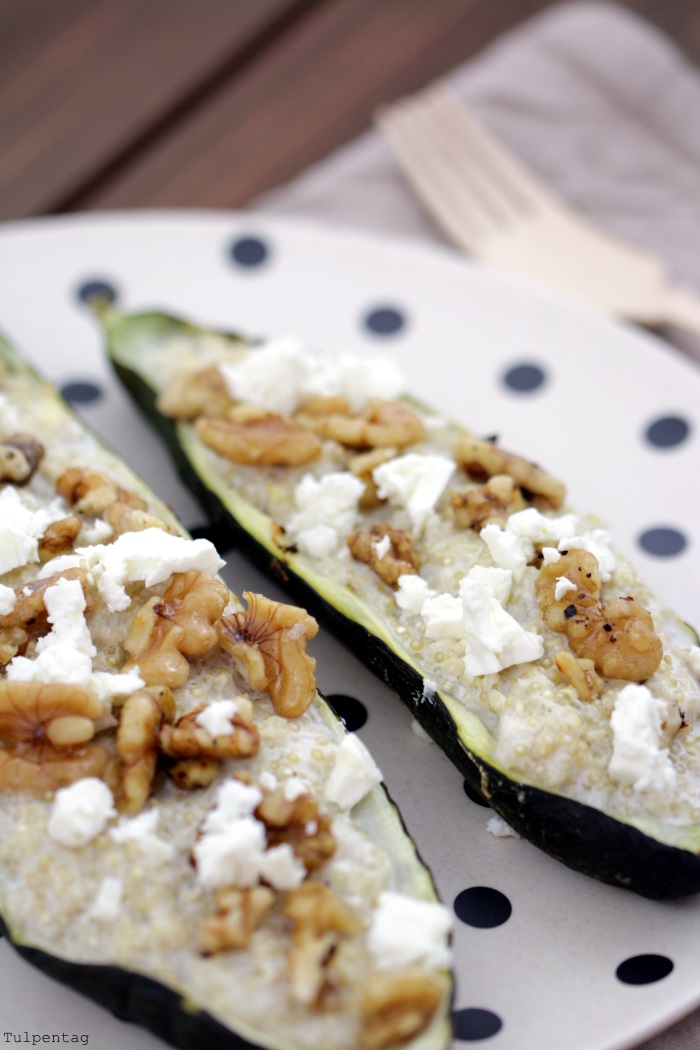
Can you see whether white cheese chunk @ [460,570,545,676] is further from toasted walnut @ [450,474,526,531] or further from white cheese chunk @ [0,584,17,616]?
white cheese chunk @ [0,584,17,616]

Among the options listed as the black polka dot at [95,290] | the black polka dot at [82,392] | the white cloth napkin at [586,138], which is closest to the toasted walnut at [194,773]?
the black polka dot at [82,392]

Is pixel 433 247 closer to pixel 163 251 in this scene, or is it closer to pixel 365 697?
pixel 163 251

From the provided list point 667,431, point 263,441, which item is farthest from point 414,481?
point 667,431

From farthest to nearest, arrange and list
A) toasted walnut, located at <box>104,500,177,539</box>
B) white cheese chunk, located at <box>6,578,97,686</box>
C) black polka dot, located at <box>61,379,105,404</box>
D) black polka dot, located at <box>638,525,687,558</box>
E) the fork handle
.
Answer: the fork handle
black polka dot, located at <box>61,379,105,404</box>
black polka dot, located at <box>638,525,687,558</box>
toasted walnut, located at <box>104,500,177,539</box>
white cheese chunk, located at <box>6,578,97,686</box>

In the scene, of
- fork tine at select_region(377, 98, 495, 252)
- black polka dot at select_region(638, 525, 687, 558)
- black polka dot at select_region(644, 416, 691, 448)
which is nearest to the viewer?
black polka dot at select_region(638, 525, 687, 558)

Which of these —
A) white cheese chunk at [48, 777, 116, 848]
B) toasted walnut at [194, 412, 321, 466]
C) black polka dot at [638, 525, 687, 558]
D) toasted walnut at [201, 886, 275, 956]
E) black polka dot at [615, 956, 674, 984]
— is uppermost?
white cheese chunk at [48, 777, 116, 848]

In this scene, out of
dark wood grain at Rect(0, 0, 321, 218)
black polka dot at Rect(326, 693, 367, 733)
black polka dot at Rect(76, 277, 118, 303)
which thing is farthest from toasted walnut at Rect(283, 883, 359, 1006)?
dark wood grain at Rect(0, 0, 321, 218)

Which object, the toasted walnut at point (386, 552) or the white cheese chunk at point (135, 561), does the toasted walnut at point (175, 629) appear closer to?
the white cheese chunk at point (135, 561)

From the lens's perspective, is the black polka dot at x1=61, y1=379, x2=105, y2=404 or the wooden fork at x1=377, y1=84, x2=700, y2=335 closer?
the black polka dot at x1=61, y1=379, x2=105, y2=404

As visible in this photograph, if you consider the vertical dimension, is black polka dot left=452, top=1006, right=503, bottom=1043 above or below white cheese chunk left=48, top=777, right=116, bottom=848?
below
